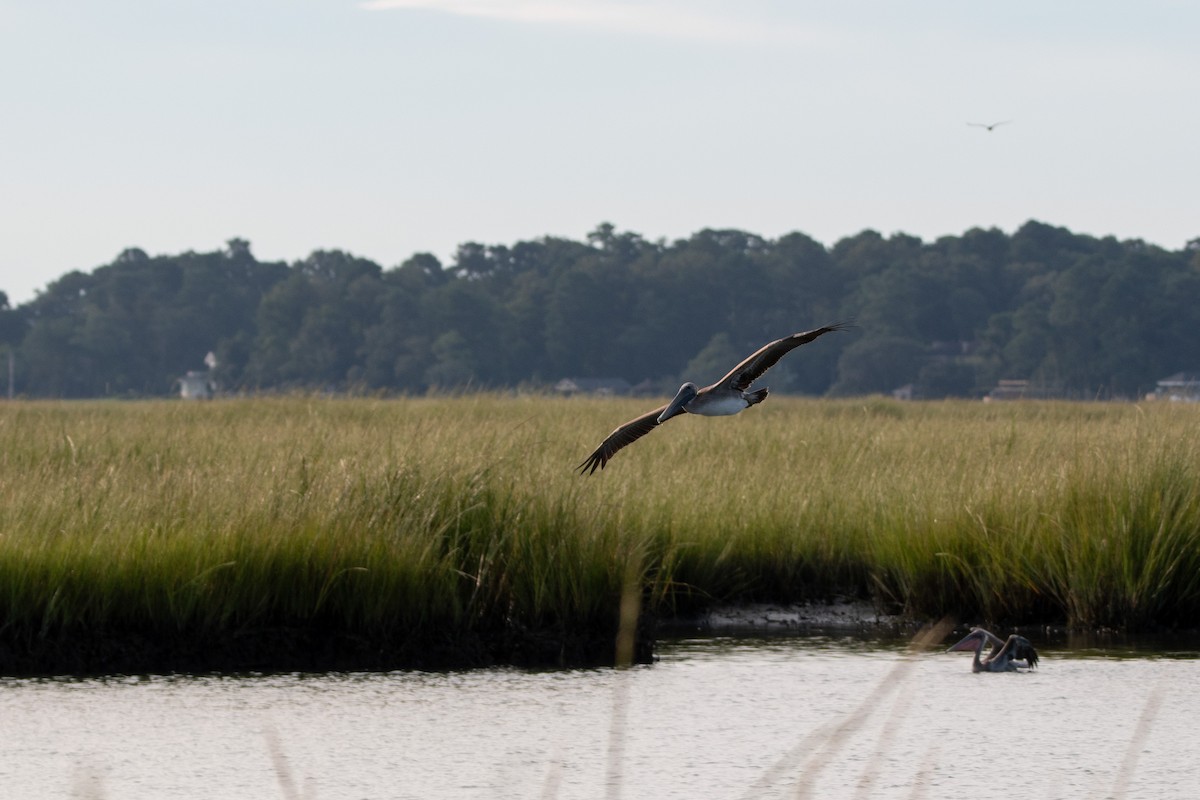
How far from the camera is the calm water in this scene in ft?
25.7

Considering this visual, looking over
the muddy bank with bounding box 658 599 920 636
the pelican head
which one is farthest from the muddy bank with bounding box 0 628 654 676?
the pelican head

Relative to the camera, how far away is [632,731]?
8.88 metres

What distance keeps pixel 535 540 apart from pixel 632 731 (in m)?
2.20

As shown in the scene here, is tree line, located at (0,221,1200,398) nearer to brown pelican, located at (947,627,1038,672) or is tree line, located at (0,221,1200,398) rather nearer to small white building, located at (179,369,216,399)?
small white building, located at (179,369,216,399)

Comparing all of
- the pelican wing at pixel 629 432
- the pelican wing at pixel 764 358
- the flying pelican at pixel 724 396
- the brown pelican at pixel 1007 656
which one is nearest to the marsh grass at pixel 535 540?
the brown pelican at pixel 1007 656

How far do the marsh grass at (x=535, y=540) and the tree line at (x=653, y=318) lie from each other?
65.4 meters

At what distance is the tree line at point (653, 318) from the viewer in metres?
84.9

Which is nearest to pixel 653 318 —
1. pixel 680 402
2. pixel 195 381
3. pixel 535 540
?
pixel 195 381

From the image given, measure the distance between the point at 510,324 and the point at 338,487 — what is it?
82.3 metres

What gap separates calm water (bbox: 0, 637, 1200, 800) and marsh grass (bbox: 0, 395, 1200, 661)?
562mm

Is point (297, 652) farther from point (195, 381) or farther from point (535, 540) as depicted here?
point (195, 381)

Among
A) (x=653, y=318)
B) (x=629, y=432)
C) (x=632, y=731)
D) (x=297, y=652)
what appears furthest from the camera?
(x=653, y=318)

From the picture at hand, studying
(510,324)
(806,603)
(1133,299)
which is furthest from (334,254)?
(806,603)

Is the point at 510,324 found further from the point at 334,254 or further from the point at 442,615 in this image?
the point at 442,615
